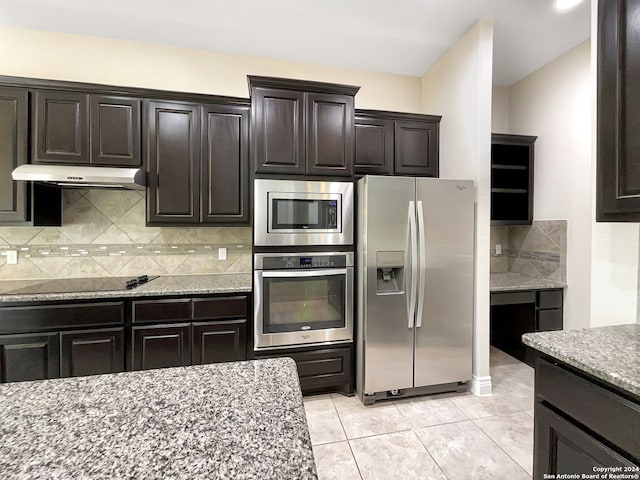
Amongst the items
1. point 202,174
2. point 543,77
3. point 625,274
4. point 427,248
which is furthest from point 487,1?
point 202,174

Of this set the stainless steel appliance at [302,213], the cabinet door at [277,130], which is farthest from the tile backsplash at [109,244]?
the cabinet door at [277,130]

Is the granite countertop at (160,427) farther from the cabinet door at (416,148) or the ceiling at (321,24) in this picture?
the ceiling at (321,24)

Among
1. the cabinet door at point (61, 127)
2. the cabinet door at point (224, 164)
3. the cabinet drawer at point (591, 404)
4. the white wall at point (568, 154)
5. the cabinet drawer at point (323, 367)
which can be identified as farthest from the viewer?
the white wall at point (568, 154)

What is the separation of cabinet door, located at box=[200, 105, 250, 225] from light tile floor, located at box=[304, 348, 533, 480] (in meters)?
1.72

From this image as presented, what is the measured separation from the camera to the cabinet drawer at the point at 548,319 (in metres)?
2.79

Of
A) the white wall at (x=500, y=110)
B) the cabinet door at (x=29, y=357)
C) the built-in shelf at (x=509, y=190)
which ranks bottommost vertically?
the cabinet door at (x=29, y=357)

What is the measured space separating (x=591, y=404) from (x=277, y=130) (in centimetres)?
230

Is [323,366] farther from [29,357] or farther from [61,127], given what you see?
[61,127]

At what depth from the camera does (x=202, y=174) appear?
8.05 feet

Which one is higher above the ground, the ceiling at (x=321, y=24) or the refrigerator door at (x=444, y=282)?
the ceiling at (x=321, y=24)

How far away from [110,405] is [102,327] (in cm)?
175

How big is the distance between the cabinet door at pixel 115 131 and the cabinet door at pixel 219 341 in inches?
56.9

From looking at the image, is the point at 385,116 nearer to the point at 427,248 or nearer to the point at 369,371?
the point at 427,248

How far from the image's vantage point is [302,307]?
2.35m
